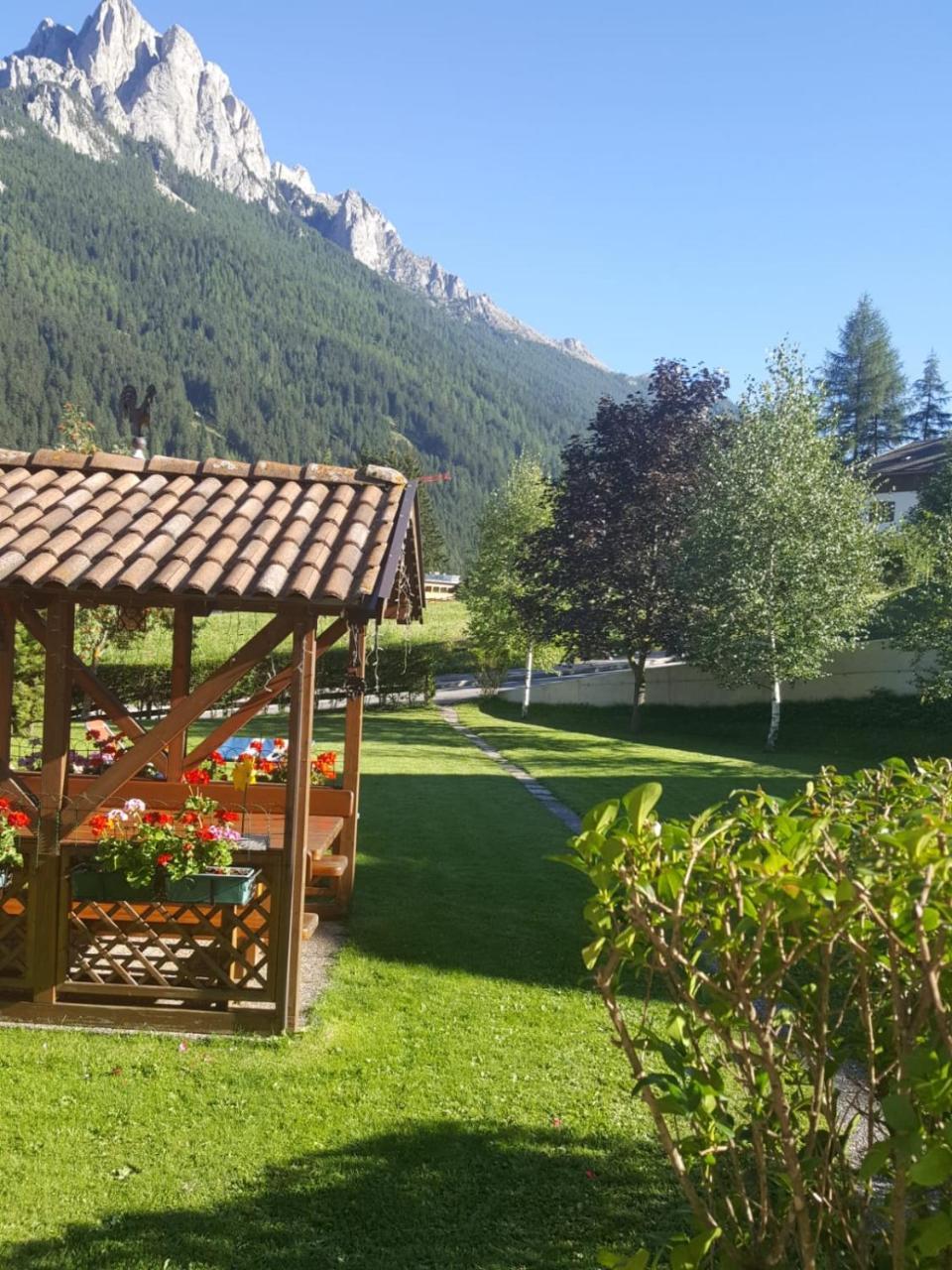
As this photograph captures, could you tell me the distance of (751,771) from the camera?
1823cm

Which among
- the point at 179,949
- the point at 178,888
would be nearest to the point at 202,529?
the point at 178,888

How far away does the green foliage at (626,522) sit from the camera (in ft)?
82.0

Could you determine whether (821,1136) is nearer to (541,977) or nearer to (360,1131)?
(360,1131)

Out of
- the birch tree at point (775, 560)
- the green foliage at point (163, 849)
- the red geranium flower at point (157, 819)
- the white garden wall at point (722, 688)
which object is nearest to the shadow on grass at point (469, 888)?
the green foliage at point (163, 849)

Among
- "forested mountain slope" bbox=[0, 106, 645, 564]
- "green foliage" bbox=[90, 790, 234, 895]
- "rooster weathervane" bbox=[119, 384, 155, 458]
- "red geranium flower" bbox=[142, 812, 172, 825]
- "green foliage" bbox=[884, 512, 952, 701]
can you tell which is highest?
"forested mountain slope" bbox=[0, 106, 645, 564]

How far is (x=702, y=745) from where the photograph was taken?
2370cm

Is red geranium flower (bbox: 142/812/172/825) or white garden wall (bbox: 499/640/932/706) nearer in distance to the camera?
red geranium flower (bbox: 142/812/172/825)

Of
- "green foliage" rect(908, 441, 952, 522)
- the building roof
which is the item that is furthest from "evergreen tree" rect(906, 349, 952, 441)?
"green foliage" rect(908, 441, 952, 522)

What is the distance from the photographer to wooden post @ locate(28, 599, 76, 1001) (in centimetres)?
A: 571

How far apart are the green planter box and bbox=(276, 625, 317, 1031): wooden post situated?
0.25 m

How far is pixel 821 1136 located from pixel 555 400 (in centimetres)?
19515

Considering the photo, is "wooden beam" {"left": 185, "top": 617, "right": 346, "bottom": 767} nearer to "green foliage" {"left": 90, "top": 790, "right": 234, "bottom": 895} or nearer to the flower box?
"green foliage" {"left": 90, "top": 790, "right": 234, "bottom": 895}

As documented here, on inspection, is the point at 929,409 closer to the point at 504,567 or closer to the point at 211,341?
the point at 504,567

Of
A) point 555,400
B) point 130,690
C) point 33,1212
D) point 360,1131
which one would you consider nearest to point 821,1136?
point 360,1131
